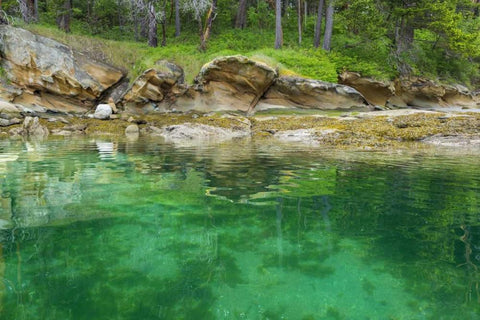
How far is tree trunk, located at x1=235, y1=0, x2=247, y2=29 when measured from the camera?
1051 inches

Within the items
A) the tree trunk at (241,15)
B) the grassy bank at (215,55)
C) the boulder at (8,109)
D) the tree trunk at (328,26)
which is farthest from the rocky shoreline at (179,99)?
the tree trunk at (241,15)

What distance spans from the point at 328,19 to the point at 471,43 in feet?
26.9

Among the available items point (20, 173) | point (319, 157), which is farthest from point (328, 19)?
point (20, 173)

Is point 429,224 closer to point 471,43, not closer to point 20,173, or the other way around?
point 20,173

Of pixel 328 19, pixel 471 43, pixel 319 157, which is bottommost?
pixel 319 157

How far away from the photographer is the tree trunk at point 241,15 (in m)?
26.7

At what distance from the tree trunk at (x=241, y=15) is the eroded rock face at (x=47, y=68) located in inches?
481

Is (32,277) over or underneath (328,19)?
underneath

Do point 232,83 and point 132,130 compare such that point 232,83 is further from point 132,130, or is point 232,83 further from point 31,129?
point 31,129

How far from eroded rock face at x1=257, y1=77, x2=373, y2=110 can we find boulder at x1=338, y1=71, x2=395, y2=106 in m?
1.44

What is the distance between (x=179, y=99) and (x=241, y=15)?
1120cm

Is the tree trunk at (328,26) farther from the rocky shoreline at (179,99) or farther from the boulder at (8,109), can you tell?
the boulder at (8,109)

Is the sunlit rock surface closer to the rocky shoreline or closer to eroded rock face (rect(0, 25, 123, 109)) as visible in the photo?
the rocky shoreline

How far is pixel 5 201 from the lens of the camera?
4.41m
